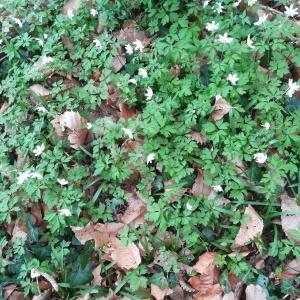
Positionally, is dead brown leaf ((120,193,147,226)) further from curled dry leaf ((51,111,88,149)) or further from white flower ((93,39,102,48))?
white flower ((93,39,102,48))

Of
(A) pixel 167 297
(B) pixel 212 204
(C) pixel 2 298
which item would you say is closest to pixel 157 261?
(A) pixel 167 297

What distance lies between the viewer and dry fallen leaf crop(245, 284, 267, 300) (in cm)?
263

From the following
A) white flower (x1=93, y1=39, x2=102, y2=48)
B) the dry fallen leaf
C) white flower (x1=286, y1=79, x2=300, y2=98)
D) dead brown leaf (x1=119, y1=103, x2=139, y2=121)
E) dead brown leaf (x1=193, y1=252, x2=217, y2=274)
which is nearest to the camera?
the dry fallen leaf

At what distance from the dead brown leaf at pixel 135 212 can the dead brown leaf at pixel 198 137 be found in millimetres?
537

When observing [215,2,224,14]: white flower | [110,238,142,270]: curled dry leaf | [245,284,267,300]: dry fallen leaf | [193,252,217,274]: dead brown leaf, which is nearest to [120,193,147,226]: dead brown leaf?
[110,238,142,270]: curled dry leaf

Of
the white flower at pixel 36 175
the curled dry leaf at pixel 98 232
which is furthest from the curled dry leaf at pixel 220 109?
the white flower at pixel 36 175

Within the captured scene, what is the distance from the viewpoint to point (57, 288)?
109 inches

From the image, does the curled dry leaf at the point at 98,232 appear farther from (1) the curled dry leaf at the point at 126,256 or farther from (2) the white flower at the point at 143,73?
(2) the white flower at the point at 143,73

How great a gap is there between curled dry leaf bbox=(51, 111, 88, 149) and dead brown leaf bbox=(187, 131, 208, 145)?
2.53 ft

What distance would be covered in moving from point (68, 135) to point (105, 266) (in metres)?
0.96

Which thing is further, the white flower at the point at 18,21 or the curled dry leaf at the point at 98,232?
the white flower at the point at 18,21

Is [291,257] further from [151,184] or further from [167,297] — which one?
[151,184]

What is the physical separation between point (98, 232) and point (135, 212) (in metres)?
0.28

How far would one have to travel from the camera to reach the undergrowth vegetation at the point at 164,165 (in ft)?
9.13
